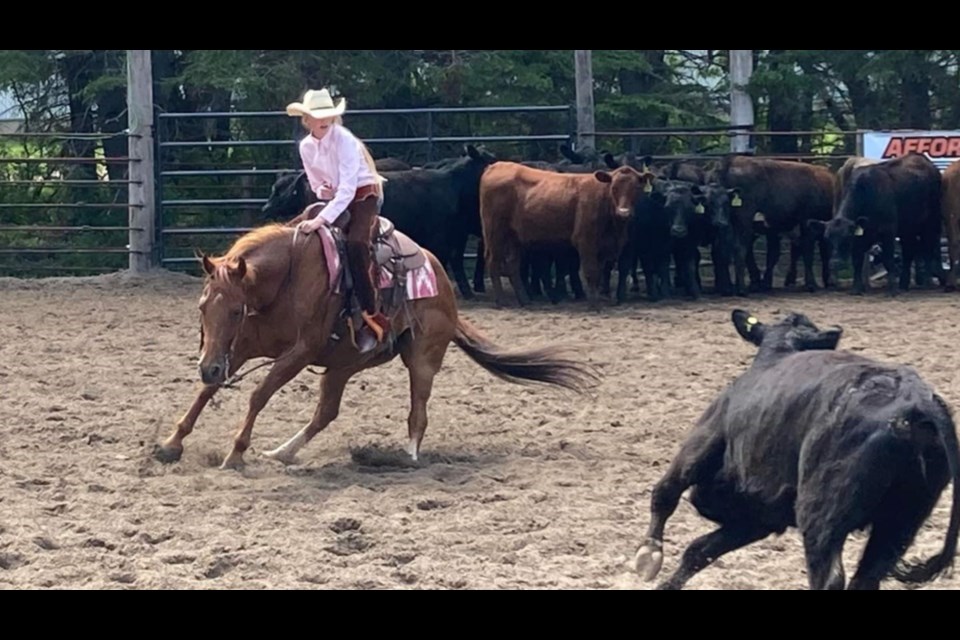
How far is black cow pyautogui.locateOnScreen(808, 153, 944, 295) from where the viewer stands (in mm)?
14969

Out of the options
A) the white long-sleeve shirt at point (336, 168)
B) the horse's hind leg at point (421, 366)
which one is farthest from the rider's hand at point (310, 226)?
the horse's hind leg at point (421, 366)

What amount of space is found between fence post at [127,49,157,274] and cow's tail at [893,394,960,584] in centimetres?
1304

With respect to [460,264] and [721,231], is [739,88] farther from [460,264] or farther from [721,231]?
[460,264]

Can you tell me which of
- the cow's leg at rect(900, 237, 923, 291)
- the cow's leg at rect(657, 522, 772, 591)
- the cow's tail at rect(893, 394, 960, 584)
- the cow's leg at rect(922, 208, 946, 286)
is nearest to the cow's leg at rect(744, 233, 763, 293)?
the cow's leg at rect(900, 237, 923, 291)

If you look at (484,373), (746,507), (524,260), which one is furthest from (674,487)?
(524,260)

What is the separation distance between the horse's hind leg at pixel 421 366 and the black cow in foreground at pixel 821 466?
111 inches

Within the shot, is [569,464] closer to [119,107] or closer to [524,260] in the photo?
[524,260]

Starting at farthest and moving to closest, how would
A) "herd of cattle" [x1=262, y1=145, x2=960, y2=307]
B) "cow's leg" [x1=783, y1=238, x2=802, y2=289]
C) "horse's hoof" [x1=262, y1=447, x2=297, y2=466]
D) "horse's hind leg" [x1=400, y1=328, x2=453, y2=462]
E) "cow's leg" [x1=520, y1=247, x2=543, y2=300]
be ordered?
"cow's leg" [x1=783, y1=238, x2=802, y2=289]
"cow's leg" [x1=520, y1=247, x2=543, y2=300]
"herd of cattle" [x1=262, y1=145, x2=960, y2=307]
"horse's hind leg" [x1=400, y1=328, x2=453, y2=462]
"horse's hoof" [x1=262, y1=447, x2=297, y2=466]

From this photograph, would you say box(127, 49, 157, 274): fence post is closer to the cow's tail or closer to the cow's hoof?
the cow's hoof

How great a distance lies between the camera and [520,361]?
8.00 m

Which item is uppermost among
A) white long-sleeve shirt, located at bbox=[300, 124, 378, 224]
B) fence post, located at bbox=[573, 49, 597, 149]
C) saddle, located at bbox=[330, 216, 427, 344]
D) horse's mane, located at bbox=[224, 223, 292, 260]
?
fence post, located at bbox=[573, 49, 597, 149]

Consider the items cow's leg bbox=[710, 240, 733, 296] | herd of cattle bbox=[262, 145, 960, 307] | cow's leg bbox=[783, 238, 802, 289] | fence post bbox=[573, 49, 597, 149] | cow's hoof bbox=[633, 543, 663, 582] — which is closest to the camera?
cow's hoof bbox=[633, 543, 663, 582]

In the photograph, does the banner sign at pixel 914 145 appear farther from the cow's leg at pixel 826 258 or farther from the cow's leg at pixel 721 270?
the cow's leg at pixel 721 270
